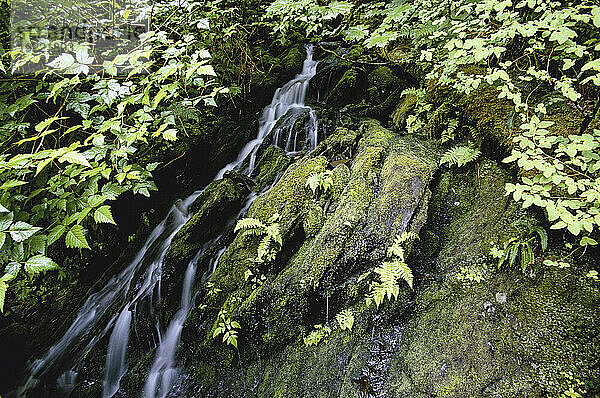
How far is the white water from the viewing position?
271 inches

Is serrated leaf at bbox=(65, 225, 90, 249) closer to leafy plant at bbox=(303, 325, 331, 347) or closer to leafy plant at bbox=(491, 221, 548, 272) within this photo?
leafy plant at bbox=(303, 325, 331, 347)

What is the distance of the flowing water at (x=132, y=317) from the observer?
14.3 feet

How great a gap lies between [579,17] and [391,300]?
3168mm

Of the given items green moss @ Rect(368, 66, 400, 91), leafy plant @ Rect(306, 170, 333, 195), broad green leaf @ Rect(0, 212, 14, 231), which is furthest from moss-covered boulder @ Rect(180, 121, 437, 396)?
green moss @ Rect(368, 66, 400, 91)

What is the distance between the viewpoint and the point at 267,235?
4.07 meters

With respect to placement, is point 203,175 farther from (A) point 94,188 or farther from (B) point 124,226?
(A) point 94,188

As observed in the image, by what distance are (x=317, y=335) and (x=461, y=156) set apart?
297 centimetres

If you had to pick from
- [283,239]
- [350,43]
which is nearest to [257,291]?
[283,239]

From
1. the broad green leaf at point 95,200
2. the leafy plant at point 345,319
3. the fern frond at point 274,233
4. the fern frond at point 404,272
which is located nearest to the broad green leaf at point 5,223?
the broad green leaf at point 95,200

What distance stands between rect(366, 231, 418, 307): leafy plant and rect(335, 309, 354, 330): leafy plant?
0.91 ft

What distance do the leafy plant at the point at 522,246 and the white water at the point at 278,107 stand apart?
4236 millimetres

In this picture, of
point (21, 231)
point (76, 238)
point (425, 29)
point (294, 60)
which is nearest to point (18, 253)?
point (21, 231)

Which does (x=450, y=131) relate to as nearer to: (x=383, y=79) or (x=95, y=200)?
(x=383, y=79)

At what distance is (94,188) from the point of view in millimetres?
3021
